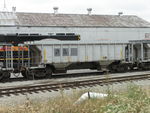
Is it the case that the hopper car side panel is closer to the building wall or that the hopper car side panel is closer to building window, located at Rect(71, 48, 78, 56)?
building window, located at Rect(71, 48, 78, 56)

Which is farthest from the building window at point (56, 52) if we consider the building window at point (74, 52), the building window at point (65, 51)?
the building window at point (74, 52)

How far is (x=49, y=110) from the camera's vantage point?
19.1 ft

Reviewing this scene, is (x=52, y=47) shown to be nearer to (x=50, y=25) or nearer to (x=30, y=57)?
(x=30, y=57)

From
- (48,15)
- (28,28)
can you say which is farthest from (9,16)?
(48,15)

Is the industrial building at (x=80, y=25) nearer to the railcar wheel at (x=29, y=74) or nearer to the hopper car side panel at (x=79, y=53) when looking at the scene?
the hopper car side panel at (x=79, y=53)

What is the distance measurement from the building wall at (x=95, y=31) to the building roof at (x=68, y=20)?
33.1 inches

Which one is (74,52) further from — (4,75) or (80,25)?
(80,25)

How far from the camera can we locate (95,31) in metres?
41.3

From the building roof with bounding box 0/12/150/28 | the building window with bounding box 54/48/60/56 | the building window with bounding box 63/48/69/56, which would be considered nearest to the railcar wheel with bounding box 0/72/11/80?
the building window with bounding box 54/48/60/56

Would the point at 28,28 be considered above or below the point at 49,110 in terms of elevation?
above

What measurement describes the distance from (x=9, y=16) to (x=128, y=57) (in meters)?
20.0

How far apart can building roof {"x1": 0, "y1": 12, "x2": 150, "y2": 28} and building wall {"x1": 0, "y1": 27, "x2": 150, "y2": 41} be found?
2.76ft

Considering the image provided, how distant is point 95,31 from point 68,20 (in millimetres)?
4486

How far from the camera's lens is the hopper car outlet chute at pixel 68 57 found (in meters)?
19.5
